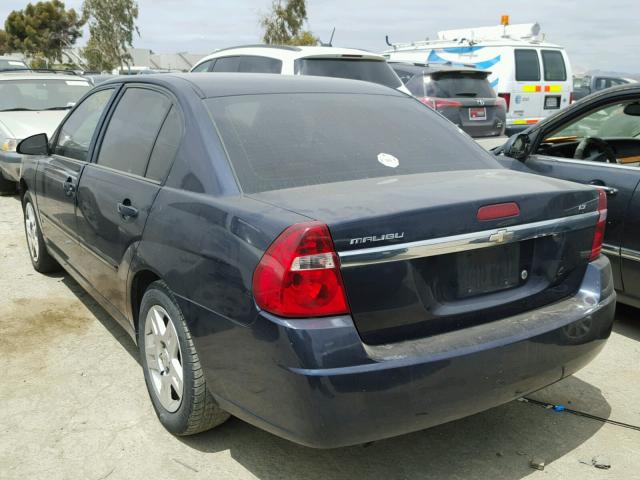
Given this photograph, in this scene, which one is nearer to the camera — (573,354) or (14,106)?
(573,354)

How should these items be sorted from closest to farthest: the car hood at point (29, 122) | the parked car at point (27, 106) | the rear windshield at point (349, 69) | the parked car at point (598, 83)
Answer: the rear windshield at point (349, 69) → the parked car at point (27, 106) → the car hood at point (29, 122) → the parked car at point (598, 83)

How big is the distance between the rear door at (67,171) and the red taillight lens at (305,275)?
2.23 metres

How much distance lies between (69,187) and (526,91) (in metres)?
10.2

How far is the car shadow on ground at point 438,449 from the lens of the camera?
2893 mm

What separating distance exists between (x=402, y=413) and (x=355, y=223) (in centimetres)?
69

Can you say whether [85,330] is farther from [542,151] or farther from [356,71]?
[356,71]

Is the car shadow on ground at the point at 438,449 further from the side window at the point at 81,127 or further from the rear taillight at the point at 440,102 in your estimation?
the rear taillight at the point at 440,102

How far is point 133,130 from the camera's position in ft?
12.2

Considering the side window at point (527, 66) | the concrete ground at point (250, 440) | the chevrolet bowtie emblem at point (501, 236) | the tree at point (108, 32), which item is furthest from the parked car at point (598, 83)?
the tree at point (108, 32)

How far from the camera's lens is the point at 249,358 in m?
2.49

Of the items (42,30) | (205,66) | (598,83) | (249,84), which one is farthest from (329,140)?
(42,30)

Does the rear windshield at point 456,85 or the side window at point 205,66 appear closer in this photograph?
the side window at point 205,66

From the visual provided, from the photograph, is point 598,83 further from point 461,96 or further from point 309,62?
point 309,62

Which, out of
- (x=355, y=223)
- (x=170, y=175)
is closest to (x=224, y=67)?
(x=170, y=175)
